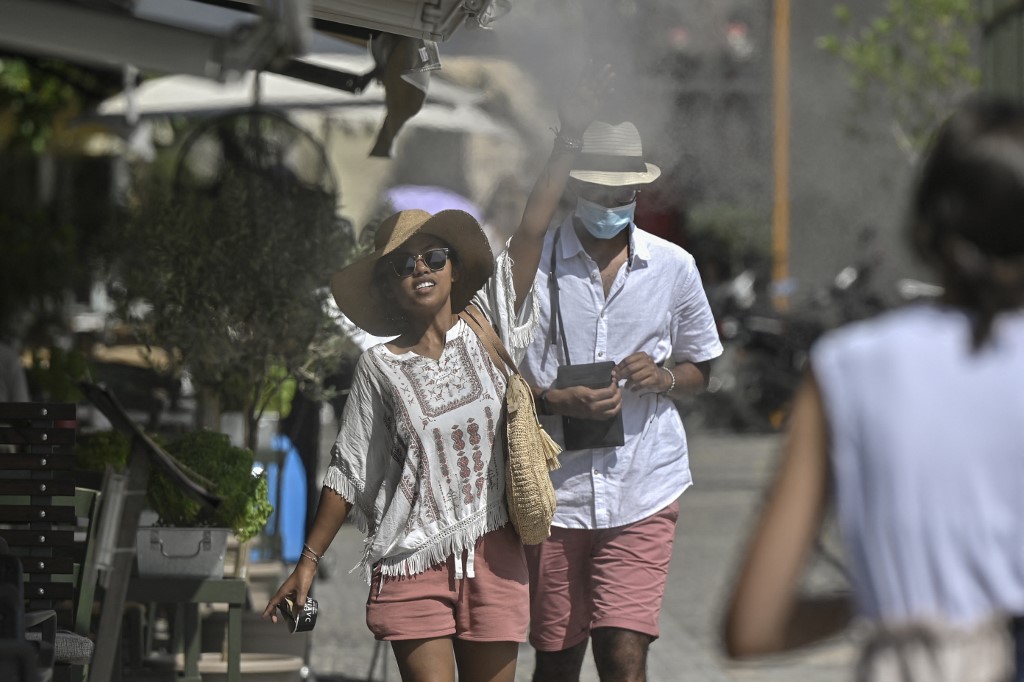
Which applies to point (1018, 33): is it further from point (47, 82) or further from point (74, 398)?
point (47, 82)

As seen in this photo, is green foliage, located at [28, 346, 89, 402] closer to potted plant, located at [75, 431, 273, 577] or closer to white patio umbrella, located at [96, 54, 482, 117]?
potted plant, located at [75, 431, 273, 577]

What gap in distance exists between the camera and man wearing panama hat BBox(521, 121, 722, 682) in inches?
181

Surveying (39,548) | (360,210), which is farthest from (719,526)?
(360,210)

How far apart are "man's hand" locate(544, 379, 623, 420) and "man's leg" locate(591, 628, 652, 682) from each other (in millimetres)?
633

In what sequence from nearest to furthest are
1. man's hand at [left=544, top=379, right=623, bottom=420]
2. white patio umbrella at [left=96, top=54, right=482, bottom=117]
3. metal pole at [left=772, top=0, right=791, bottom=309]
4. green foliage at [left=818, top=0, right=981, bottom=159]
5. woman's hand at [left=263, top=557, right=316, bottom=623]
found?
woman's hand at [left=263, top=557, right=316, bottom=623], man's hand at [left=544, top=379, right=623, bottom=420], white patio umbrella at [left=96, top=54, right=482, bottom=117], green foliage at [left=818, top=0, right=981, bottom=159], metal pole at [left=772, top=0, right=791, bottom=309]

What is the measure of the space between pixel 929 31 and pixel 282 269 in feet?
40.4

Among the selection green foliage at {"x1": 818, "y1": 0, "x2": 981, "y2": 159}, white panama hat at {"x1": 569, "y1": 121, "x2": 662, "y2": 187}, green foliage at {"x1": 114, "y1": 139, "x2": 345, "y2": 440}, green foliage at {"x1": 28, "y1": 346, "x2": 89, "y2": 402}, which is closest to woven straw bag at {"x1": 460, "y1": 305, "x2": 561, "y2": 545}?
white panama hat at {"x1": 569, "y1": 121, "x2": 662, "y2": 187}

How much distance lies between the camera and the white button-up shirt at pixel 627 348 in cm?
468

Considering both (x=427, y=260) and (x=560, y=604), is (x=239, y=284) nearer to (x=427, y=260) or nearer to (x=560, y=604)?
(x=427, y=260)

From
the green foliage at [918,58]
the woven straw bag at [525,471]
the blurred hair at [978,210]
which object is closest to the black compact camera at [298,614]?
the woven straw bag at [525,471]

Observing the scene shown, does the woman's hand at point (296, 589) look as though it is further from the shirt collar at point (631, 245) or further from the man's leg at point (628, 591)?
the shirt collar at point (631, 245)

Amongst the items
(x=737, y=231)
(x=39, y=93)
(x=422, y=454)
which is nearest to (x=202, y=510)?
(x=422, y=454)

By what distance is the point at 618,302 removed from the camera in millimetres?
4773

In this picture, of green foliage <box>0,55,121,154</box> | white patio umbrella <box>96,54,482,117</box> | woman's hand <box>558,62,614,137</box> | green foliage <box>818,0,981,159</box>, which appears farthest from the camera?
green foliage <box>818,0,981,159</box>
